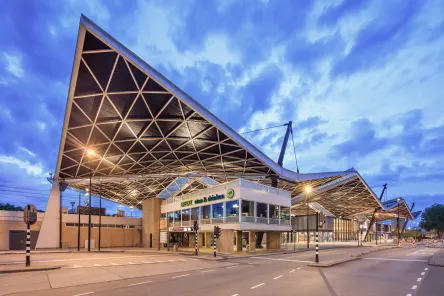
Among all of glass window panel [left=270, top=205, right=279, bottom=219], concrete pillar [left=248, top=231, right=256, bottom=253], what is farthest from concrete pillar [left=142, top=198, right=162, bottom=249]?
glass window panel [left=270, top=205, right=279, bottom=219]

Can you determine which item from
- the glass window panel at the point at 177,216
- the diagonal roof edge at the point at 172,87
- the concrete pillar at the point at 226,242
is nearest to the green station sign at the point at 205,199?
the glass window panel at the point at 177,216

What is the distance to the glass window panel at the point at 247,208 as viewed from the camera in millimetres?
41125

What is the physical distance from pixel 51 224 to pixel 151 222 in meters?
16.8

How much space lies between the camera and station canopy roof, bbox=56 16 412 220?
2803cm

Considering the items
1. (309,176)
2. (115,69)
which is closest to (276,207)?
(309,176)

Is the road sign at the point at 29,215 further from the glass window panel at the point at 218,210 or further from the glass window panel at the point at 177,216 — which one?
the glass window panel at the point at 177,216

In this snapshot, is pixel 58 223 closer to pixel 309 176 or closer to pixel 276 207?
pixel 276 207

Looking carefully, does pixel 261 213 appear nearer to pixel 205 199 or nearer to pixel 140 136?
pixel 205 199

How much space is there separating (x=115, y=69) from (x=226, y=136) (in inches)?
642

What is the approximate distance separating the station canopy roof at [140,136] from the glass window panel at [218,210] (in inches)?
271

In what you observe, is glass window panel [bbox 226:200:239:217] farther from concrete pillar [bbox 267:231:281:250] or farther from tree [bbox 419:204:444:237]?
tree [bbox 419:204:444:237]

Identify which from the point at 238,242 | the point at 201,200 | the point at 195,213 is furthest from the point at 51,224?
the point at 238,242

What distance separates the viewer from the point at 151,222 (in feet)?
Answer: 207

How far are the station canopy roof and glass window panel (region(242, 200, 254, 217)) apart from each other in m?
6.84
